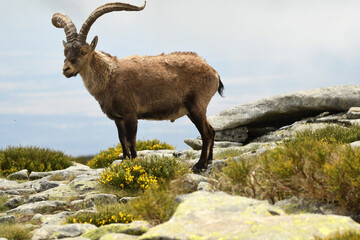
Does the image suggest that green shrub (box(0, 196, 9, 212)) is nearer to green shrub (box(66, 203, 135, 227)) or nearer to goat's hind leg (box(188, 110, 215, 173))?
green shrub (box(66, 203, 135, 227))

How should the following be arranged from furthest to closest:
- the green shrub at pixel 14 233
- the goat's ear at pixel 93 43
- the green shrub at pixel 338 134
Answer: the green shrub at pixel 338 134, the goat's ear at pixel 93 43, the green shrub at pixel 14 233

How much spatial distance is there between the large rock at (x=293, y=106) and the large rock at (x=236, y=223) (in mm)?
12505

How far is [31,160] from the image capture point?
50.3ft

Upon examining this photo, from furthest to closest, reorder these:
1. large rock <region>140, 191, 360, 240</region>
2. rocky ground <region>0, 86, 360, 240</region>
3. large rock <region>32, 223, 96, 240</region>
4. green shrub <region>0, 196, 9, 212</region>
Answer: green shrub <region>0, 196, 9, 212</region> < large rock <region>32, 223, 96, 240</region> < rocky ground <region>0, 86, 360, 240</region> < large rock <region>140, 191, 360, 240</region>

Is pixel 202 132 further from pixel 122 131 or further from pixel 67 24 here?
pixel 67 24

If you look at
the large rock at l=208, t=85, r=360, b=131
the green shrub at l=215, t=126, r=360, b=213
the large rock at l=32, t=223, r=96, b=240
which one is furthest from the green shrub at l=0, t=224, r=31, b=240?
the large rock at l=208, t=85, r=360, b=131

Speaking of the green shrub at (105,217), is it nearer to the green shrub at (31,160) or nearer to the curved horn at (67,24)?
the curved horn at (67,24)

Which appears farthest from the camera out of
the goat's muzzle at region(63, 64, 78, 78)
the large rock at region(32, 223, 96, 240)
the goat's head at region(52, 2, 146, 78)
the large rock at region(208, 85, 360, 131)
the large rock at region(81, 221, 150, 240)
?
the large rock at region(208, 85, 360, 131)

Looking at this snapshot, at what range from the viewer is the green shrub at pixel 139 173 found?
948 centimetres

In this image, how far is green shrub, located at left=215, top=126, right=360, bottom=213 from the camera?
4.84 meters

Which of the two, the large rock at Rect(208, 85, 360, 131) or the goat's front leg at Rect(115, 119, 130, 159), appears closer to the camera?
the goat's front leg at Rect(115, 119, 130, 159)

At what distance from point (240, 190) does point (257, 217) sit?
4.02 feet

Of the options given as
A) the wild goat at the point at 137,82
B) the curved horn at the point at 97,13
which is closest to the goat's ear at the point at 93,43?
the wild goat at the point at 137,82

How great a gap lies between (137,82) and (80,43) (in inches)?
68.4
